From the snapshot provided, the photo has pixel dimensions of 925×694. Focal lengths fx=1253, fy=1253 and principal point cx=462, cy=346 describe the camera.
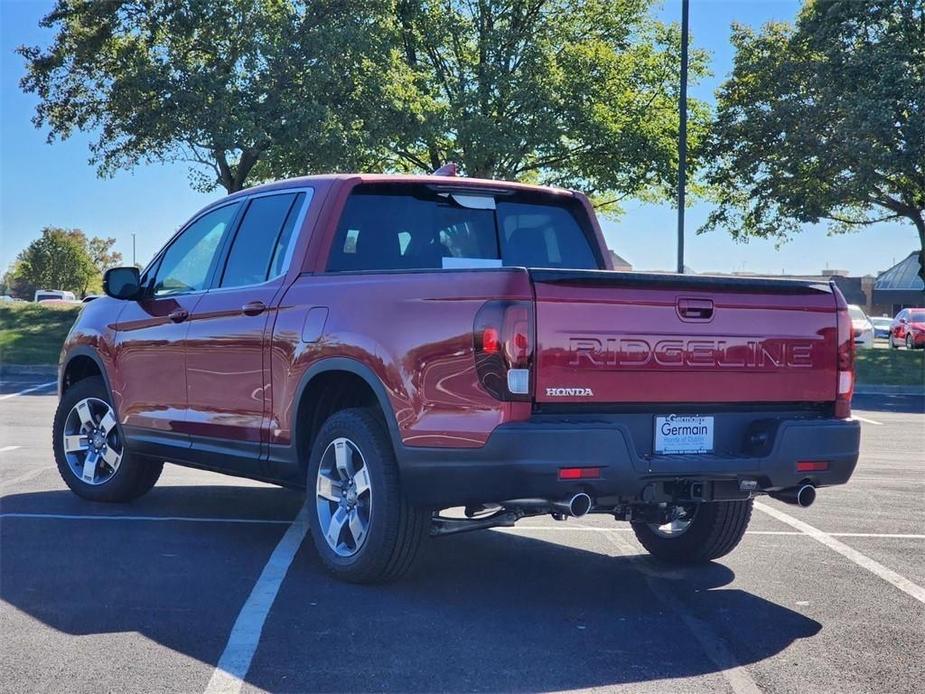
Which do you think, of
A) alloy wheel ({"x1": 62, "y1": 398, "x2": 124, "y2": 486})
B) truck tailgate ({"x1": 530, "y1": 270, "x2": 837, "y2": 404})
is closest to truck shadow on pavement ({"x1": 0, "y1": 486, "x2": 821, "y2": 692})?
alloy wheel ({"x1": 62, "y1": 398, "x2": 124, "y2": 486})

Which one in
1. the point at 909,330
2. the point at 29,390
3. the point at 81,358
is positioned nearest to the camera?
the point at 81,358

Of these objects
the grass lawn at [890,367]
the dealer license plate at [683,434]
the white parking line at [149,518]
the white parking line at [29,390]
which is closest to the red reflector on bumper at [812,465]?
the dealer license plate at [683,434]

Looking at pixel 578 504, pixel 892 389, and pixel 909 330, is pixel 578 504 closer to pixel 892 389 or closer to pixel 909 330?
pixel 892 389

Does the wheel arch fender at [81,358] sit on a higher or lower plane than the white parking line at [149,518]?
higher

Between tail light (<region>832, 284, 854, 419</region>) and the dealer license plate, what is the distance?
2.67 feet

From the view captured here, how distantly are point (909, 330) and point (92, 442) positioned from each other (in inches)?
1590

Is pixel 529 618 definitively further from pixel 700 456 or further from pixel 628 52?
pixel 628 52

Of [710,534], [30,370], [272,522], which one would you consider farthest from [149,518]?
[30,370]

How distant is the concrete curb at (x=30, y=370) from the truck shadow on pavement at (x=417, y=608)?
1741 centimetres

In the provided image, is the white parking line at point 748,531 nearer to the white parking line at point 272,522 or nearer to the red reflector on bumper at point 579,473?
the white parking line at point 272,522

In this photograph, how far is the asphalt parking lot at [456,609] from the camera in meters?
4.58

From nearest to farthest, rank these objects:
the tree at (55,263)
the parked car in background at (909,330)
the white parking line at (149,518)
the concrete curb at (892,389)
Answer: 1. the white parking line at (149,518)
2. the concrete curb at (892,389)
3. the parked car in background at (909,330)
4. the tree at (55,263)

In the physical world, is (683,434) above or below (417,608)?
above

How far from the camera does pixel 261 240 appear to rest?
23.4 ft
